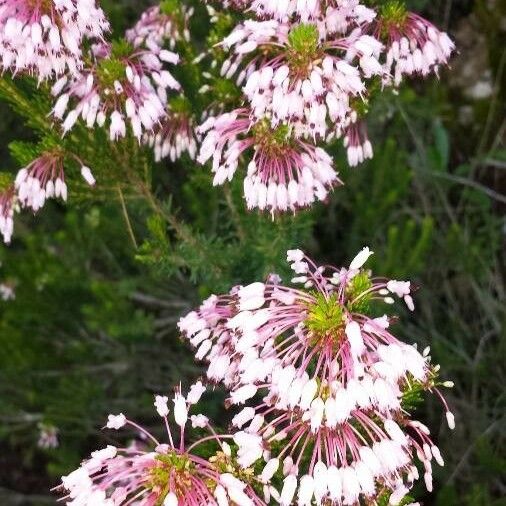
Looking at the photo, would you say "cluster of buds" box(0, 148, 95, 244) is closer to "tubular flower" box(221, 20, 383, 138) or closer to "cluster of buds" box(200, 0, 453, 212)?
"cluster of buds" box(200, 0, 453, 212)

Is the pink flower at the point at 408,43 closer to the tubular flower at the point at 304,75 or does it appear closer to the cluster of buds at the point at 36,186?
the tubular flower at the point at 304,75

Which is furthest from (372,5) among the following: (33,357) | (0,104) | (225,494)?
(0,104)

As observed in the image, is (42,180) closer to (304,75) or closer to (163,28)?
(163,28)

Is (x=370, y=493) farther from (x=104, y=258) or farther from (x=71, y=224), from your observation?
(x=104, y=258)

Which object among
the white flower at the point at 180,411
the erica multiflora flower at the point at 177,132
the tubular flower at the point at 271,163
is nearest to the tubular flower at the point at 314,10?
the tubular flower at the point at 271,163

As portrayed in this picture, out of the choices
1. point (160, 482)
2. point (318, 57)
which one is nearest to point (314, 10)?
point (318, 57)
